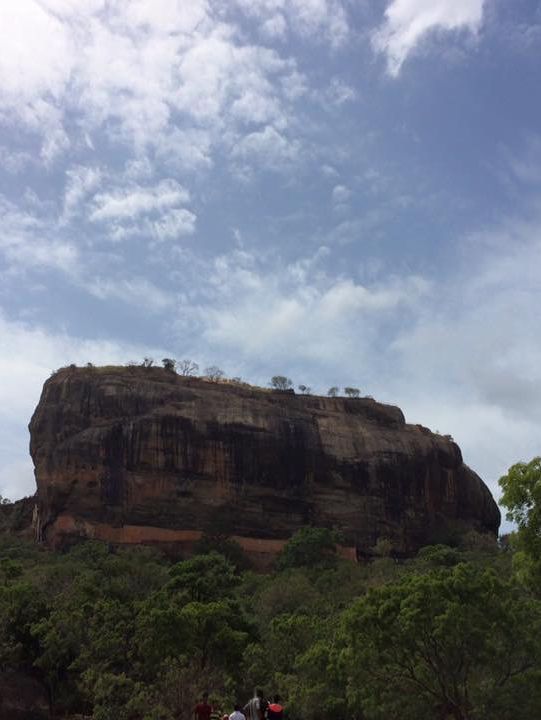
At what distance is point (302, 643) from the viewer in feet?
80.1

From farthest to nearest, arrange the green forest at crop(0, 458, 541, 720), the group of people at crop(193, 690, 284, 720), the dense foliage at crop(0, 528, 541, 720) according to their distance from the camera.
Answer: the dense foliage at crop(0, 528, 541, 720), the green forest at crop(0, 458, 541, 720), the group of people at crop(193, 690, 284, 720)

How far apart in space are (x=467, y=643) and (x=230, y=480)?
47.2 meters

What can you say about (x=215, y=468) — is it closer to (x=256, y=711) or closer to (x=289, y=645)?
(x=289, y=645)

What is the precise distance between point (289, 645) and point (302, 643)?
1.31ft

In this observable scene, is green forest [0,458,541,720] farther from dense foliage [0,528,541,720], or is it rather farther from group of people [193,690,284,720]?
group of people [193,690,284,720]

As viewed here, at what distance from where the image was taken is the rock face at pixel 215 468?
60000 mm

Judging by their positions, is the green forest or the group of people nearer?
the group of people

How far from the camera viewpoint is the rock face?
197 ft

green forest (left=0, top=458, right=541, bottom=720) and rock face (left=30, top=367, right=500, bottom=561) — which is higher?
rock face (left=30, top=367, right=500, bottom=561)

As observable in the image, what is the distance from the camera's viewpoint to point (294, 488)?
6406 cm

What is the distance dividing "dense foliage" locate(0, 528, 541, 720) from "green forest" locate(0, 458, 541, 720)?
Result: 0.04m

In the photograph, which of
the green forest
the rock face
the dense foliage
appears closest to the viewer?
the green forest

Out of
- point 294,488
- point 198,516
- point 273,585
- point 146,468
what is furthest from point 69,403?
point 273,585

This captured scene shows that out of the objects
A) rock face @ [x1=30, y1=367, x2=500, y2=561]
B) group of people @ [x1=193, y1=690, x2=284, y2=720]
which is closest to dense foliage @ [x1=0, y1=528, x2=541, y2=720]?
group of people @ [x1=193, y1=690, x2=284, y2=720]
